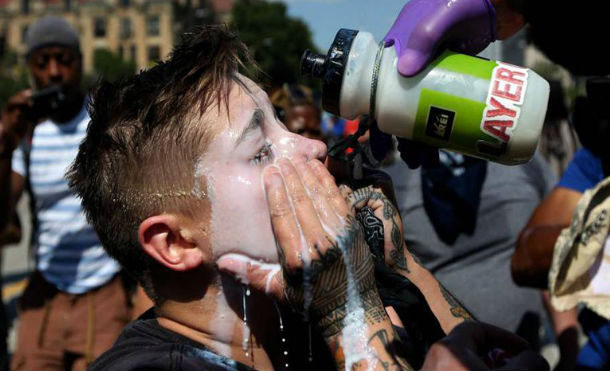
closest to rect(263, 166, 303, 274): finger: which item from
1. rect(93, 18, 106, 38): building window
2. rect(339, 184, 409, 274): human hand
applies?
rect(339, 184, 409, 274): human hand

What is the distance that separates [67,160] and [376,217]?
8.00 ft

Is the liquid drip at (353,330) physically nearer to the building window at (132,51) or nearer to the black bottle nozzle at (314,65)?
the black bottle nozzle at (314,65)

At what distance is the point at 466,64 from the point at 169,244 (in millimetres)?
839

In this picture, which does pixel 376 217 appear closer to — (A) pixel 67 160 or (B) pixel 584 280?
(B) pixel 584 280

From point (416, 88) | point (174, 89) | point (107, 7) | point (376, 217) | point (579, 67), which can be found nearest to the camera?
point (579, 67)

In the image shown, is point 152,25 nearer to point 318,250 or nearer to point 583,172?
point 583,172

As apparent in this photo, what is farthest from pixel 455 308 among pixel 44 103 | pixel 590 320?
pixel 44 103

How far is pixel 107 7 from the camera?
7956 centimetres

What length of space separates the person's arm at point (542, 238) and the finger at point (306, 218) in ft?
4.83

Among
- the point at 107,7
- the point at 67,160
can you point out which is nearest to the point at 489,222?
the point at 67,160

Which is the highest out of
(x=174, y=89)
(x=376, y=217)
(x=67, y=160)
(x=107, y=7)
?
(x=174, y=89)

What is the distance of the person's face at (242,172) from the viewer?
5.62 feet

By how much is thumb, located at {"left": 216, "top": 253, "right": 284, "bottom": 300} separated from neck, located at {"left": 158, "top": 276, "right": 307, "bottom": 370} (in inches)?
2.0

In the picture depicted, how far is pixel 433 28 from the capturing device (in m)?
1.57
